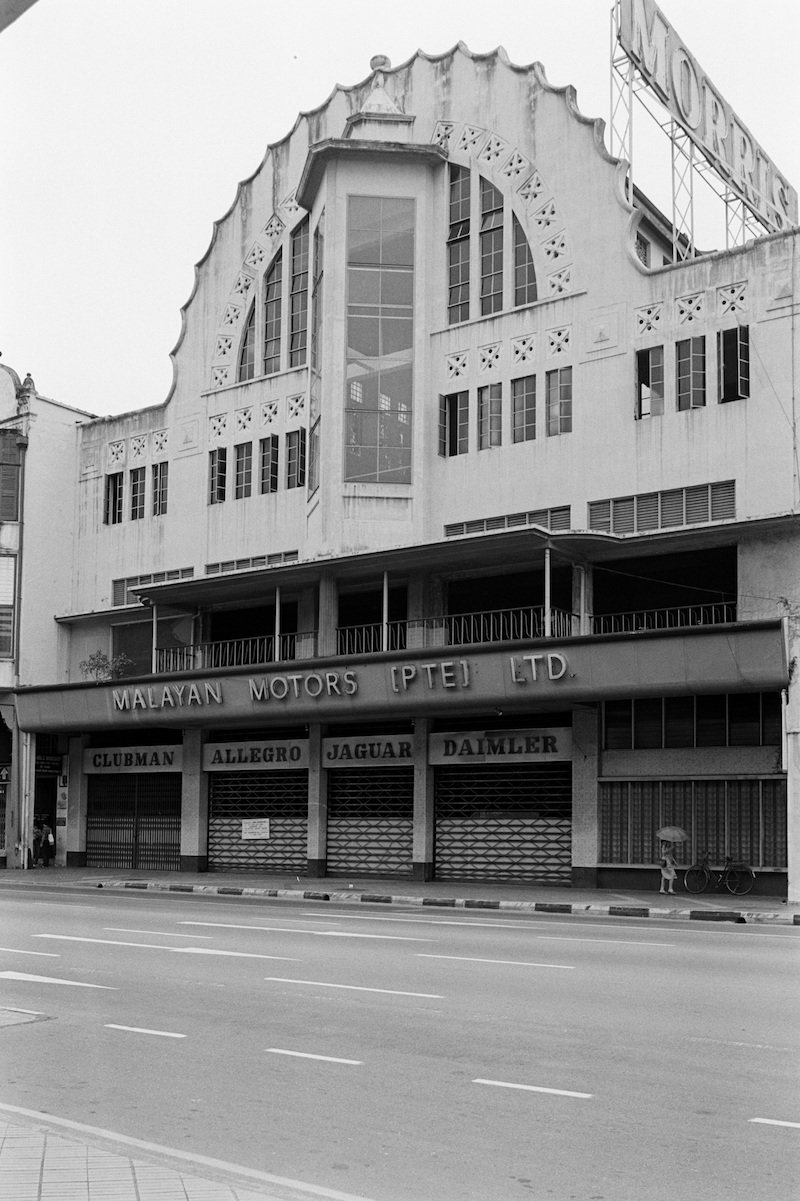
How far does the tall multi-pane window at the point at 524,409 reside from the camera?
30.8 metres

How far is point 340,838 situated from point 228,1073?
79.9ft

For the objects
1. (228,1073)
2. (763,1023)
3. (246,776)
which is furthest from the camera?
(246,776)

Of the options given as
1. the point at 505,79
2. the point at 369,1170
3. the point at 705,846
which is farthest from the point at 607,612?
the point at 369,1170

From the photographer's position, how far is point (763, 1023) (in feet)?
35.6

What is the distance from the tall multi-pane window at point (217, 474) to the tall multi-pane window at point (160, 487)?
193 centimetres

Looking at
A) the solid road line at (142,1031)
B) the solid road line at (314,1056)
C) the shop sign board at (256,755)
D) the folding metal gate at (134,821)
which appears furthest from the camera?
the folding metal gate at (134,821)

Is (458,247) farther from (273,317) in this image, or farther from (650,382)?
(650,382)

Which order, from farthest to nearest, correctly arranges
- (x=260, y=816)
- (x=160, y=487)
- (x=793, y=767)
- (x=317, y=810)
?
(x=160, y=487), (x=260, y=816), (x=317, y=810), (x=793, y=767)

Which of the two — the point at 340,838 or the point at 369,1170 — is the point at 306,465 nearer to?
the point at 340,838

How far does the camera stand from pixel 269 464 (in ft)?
119

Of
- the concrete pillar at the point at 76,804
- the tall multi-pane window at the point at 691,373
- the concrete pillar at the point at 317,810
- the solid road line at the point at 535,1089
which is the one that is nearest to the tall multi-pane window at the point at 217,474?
the concrete pillar at the point at 317,810

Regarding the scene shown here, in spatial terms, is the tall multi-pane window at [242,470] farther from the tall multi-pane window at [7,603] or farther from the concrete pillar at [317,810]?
the tall multi-pane window at [7,603]

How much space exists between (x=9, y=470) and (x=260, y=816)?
45.5 ft

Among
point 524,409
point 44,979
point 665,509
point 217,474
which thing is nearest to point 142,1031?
point 44,979
